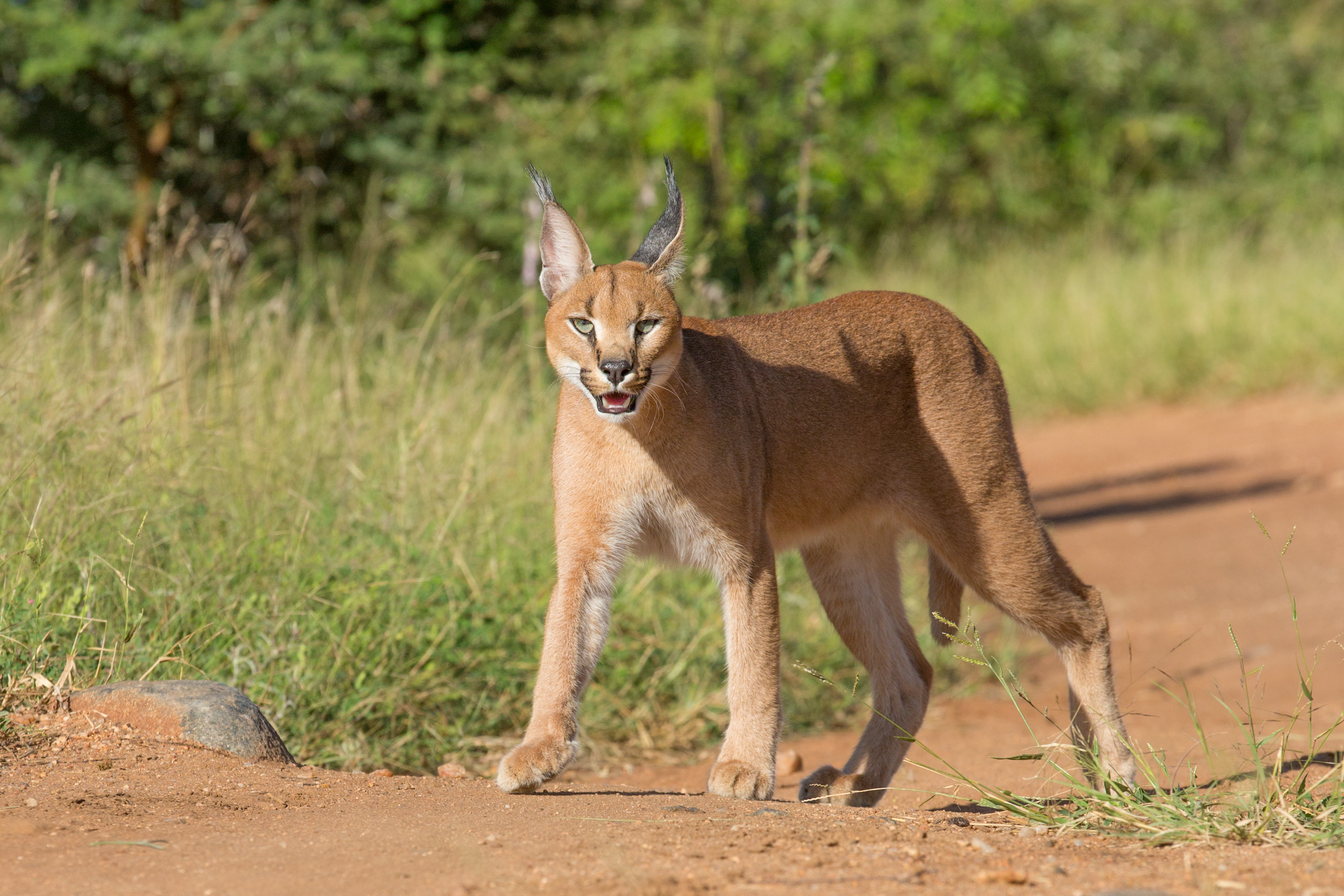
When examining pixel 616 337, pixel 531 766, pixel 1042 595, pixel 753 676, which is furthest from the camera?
pixel 1042 595

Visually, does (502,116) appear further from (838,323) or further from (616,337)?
(616,337)

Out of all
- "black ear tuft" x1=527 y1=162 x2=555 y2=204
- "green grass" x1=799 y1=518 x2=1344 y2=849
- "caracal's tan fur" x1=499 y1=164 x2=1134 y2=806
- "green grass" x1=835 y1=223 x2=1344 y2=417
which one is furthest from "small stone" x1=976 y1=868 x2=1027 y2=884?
"green grass" x1=835 y1=223 x2=1344 y2=417

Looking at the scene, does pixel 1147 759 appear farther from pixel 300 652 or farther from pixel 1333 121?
pixel 1333 121

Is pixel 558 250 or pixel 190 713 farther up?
pixel 558 250

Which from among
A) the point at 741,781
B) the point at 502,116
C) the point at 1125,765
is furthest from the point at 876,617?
the point at 502,116

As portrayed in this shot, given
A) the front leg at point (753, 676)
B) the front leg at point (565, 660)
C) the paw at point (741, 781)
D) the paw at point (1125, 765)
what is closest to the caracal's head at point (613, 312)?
the front leg at point (565, 660)

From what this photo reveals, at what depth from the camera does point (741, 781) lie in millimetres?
3738

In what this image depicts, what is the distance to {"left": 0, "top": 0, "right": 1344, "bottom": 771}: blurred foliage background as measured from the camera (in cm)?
468

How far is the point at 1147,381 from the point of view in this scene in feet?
46.1

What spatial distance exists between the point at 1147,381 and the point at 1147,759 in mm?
9995

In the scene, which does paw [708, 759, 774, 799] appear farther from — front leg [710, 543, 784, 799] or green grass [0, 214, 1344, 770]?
green grass [0, 214, 1344, 770]

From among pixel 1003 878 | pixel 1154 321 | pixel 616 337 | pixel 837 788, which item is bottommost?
pixel 837 788

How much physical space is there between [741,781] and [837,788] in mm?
714

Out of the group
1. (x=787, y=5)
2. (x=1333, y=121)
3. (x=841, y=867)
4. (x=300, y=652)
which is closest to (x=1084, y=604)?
(x=841, y=867)
